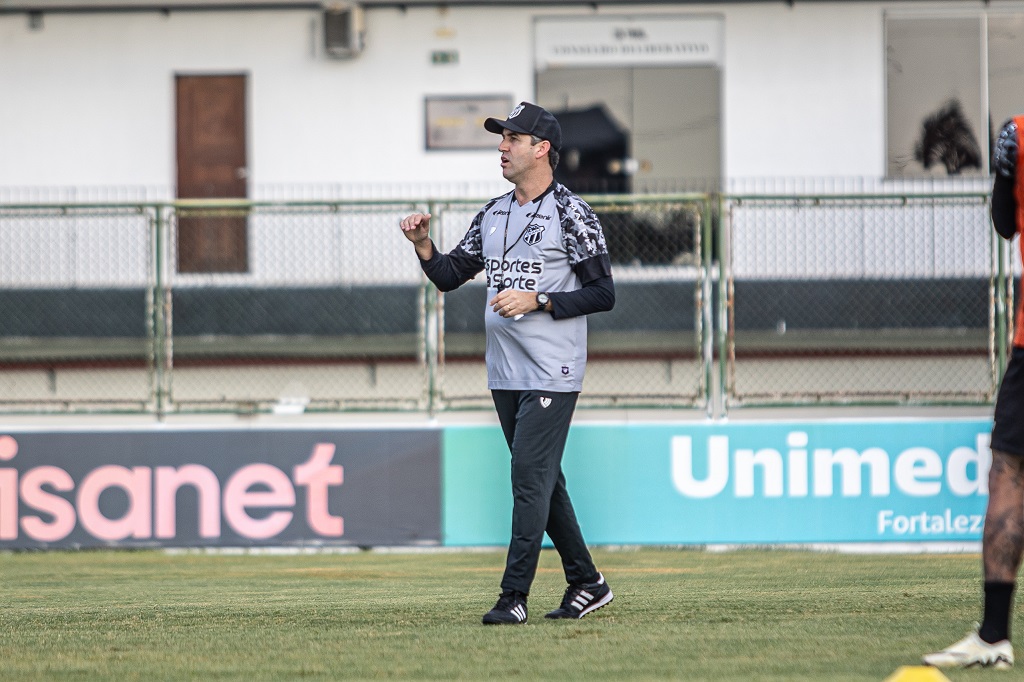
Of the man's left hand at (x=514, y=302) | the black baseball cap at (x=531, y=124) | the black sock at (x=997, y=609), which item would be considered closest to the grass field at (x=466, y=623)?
the black sock at (x=997, y=609)

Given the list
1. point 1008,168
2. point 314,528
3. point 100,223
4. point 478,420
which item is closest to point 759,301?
point 478,420

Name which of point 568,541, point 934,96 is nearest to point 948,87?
point 934,96

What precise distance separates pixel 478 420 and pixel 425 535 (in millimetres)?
868

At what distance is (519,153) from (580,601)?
1732 mm

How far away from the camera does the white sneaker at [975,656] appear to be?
4492 millimetres

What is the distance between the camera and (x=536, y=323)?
5.70m

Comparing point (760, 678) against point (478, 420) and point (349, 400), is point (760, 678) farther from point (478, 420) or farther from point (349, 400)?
point (349, 400)

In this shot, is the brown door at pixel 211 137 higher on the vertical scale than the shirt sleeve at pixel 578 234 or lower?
higher

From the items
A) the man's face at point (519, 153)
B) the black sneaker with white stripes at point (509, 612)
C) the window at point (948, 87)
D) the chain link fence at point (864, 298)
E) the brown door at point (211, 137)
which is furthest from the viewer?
the brown door at point (211, 137)

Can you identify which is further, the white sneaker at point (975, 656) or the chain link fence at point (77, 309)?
the chain link fence at point (77, 309)

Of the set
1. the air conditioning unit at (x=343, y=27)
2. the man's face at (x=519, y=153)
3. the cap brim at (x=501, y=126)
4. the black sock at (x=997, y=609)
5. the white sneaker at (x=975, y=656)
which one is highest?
the air conditioning unit at (x=343, y=27)

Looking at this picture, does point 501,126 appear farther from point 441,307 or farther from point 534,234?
point 441,307

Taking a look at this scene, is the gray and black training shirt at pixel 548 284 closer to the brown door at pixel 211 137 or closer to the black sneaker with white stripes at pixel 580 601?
the black sneaker with white stripes at pixel 580 601

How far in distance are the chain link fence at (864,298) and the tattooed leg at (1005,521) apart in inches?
229
